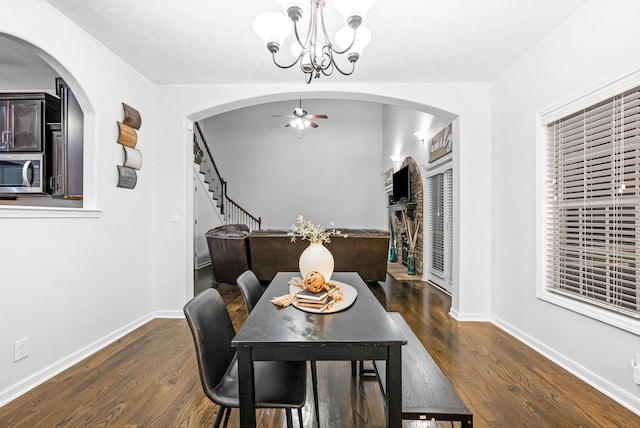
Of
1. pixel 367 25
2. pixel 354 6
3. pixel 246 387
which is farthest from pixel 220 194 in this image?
pixel 246 387

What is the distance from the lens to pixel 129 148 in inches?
126

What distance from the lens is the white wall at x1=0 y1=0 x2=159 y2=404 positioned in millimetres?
2053

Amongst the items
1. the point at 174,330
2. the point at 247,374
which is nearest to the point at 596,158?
the point at 247,374

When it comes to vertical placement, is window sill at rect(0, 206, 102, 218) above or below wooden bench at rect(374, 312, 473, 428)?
above

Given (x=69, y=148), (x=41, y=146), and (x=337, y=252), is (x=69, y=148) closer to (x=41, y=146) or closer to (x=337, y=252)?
(x=41, y=146)

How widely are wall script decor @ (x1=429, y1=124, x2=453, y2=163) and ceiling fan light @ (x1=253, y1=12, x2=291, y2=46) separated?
9.88ft

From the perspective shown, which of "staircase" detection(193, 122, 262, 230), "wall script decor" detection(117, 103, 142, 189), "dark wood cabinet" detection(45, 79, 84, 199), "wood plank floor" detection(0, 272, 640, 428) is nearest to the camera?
"wood plank floor" detection(0, 272, 640, 428)

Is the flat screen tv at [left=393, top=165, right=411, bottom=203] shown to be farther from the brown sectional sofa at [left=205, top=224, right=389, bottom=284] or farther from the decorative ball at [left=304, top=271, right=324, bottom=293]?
the decorative ball at [left=304, top=271, right=324, bottom=293]

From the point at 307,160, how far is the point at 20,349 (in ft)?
24.7

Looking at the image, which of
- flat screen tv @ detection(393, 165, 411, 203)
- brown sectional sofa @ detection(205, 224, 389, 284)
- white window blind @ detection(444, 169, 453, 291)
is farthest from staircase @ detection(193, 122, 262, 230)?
white window blind @ detection(444, 169, 453, 291)

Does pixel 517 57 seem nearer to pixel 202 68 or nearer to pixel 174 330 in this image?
pixel 202 68

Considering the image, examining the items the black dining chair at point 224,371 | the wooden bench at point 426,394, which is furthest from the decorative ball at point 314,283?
the wooden bench at point 426,394

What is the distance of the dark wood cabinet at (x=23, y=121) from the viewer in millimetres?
2809

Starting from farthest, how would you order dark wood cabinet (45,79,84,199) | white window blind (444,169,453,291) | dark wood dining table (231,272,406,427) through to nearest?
white window blind (444,169,453,291)
dark wood cabinet (45,79,84,199)
dark wood dining table (231,272,406,427)
